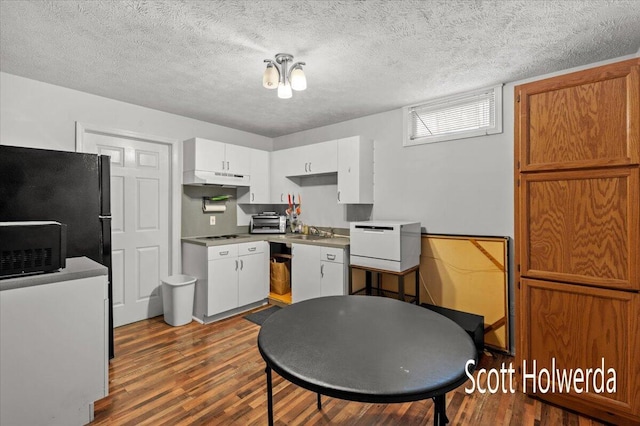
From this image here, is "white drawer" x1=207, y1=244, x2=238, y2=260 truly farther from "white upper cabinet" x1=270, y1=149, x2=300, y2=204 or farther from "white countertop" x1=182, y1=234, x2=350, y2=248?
"white upper cabinet" x1=270, y1=149, x2=300, y2=204

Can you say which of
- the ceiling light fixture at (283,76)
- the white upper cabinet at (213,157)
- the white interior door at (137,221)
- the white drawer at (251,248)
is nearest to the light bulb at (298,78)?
the ceiling light fixture at (283,76)

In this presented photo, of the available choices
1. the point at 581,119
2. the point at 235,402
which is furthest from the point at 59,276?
the point at 581,119

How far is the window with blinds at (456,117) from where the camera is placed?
107 inches

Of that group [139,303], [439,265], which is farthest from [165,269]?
[439,265]

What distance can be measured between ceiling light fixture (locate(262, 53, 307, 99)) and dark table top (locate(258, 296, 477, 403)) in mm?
1412

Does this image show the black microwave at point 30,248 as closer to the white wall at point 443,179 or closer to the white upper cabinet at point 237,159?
the white upper cabinet at point 237,159

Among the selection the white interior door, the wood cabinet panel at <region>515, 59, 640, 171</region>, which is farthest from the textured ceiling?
the white interior door

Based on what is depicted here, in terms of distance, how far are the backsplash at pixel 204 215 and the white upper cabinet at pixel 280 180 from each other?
56 cm

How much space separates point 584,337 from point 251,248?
120 inches

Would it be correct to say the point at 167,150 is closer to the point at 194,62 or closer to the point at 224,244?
the point at 224,244

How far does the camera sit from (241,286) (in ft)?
11.6

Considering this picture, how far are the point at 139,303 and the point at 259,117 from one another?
8.21 ft

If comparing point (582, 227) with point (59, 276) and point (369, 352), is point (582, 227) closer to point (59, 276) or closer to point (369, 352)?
point (369, 352)

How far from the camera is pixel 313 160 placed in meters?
3.72
